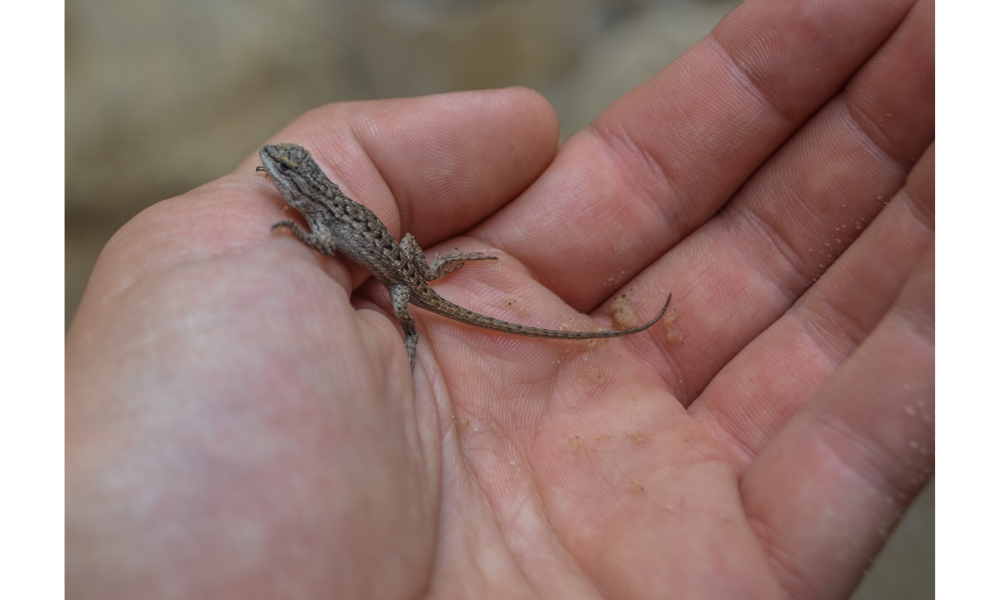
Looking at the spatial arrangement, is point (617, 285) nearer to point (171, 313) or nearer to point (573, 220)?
point (573, 220)

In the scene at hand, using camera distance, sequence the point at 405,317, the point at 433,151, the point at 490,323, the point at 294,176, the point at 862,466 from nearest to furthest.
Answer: the point at 862,466 → the point at 294,176 → the point at 405,317 → the point at 490,323 → the point at 433,151

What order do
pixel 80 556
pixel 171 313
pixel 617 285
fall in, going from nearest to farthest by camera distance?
pixel 80 556 → pixel 171 313 → pixel 617 285

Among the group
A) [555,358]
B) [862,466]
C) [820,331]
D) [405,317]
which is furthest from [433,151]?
Result: [862,466]

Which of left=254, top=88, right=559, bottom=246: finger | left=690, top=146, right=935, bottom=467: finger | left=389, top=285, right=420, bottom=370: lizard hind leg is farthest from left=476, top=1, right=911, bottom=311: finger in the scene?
left=389, top=285, right=420, bottom=370: lizard hind leg

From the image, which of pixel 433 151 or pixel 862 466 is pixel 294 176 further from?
pixel 862 466

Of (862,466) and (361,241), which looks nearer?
(862,466)

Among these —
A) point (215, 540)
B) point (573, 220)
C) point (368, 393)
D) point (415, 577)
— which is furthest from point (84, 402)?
point (573, 220)

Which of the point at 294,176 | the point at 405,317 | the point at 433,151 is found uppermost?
the point at 294,176
